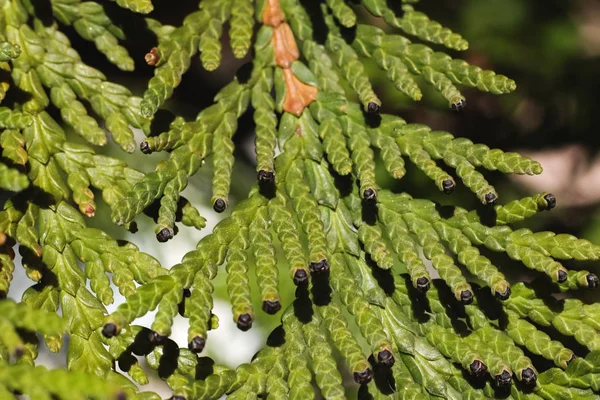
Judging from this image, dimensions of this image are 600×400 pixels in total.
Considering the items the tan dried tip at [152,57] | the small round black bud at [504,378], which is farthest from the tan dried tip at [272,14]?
the small round black bud at [504,378]

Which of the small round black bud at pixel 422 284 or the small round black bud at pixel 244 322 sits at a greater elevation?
the small round black bud at pixel 422 284

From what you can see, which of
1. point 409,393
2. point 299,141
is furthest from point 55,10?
point 409,393

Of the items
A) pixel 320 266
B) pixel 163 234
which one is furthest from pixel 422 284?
pixel 163 234

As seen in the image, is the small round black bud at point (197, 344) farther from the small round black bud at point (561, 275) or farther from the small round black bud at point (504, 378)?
the small round black bud at point (561, 275)

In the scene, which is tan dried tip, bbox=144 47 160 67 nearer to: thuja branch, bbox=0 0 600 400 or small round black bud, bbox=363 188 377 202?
thuja branch, bbox=0 0 600 400

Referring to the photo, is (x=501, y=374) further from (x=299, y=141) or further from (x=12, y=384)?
(x=12, y=384)

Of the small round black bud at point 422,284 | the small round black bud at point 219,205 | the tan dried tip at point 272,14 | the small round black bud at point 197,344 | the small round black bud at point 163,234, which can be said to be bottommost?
the small round black bud at point 197,344
